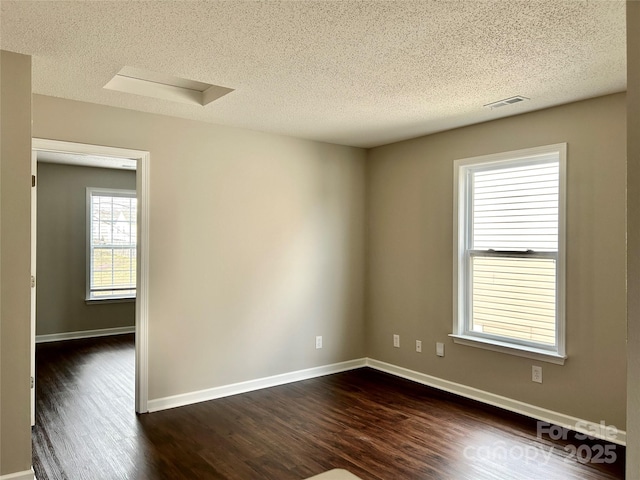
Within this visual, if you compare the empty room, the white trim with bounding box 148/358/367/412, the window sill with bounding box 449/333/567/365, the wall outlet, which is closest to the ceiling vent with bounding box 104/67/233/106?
the empty room

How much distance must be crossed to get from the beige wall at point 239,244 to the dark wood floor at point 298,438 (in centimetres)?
45

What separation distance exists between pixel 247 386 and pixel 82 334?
12.4 ft

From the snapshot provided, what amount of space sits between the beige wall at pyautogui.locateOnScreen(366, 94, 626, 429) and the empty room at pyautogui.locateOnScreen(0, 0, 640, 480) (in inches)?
0.8

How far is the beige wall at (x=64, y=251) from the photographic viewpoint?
651 cm

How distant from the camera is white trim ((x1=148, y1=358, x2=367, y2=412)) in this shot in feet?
12.8

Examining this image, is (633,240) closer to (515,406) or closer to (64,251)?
(515,406)

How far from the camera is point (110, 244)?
23.4 ft

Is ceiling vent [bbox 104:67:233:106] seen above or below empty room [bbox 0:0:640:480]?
above

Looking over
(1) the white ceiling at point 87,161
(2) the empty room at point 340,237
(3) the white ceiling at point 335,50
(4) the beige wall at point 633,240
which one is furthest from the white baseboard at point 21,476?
(1) the white ceiling at point 87,161

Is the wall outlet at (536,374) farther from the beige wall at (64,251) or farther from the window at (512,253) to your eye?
the beige wall at (64,251)

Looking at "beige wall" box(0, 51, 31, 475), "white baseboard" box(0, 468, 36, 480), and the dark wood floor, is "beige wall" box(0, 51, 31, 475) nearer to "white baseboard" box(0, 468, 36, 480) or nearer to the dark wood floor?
"white baseboard" box(0, 468, 36, 480)

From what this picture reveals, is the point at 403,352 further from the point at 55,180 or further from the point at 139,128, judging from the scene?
the point at 55,180

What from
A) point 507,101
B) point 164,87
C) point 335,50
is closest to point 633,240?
point 335,50

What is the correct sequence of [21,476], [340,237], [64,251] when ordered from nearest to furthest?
1. [21,476]
2. [340,237]
3. [64,251]
